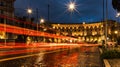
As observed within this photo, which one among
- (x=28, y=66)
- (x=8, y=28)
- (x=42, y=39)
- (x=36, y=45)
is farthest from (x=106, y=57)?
(x=42, y=39)

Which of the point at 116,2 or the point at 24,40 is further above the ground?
the point at 116,2

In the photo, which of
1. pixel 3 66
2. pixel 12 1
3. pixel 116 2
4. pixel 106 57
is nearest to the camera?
pixel 3 66

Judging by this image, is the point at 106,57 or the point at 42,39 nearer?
the point at 106,57

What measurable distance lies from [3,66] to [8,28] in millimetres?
22897

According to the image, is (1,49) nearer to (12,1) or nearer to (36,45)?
(36,45)

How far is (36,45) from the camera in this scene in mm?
53219

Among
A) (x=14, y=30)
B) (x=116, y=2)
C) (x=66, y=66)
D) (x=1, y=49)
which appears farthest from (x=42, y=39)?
(x=66, y=66)

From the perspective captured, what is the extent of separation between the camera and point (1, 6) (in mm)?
79750

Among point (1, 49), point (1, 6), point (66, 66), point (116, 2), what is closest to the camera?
point (66, 66)

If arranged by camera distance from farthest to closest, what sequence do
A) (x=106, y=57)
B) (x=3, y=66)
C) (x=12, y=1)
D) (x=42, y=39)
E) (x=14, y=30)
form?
(x=12, y=1), (x=42, y=39), (x=14, y=30), (x=106, y=57), (x=3, y=66)

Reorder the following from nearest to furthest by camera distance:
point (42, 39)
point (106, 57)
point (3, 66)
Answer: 1. point (3, 66)
2. point (106, 57)
3. point (42, 39)

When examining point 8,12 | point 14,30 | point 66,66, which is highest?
point 8,12

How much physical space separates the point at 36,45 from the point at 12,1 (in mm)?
37411

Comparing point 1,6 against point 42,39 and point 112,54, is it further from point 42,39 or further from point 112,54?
point 112,54
